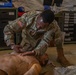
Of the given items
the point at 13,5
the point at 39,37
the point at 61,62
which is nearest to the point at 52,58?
the point at 61,62

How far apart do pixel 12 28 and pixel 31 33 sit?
0.24m

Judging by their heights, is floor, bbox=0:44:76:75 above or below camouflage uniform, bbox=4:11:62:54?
below

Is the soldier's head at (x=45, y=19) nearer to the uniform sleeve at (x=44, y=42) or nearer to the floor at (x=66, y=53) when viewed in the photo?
the uniform sleeve at (x=44, y=42)

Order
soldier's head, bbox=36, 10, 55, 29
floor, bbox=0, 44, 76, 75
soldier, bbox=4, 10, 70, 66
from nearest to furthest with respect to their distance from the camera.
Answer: soldier's head, bbox=36, 10, 55, 29, soldier, bbox=4, 10, 70, 66, floor, bbox=0, 44, 76, 75

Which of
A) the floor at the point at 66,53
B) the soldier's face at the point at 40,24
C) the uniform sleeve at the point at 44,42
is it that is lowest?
the floor at the point at 66,53

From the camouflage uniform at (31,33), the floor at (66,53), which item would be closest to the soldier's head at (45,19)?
the camouflage uniform at (31,33)

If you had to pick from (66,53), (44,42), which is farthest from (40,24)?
(66,53)

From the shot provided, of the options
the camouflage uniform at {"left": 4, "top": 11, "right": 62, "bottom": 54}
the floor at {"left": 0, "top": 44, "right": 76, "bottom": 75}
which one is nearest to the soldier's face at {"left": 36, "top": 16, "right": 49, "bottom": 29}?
the camouflage uniform at {"left": 4, "top": 11, "right": 62, "bottom": 54}

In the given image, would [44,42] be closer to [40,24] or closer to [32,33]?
[32,33]

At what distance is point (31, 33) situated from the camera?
2463mm

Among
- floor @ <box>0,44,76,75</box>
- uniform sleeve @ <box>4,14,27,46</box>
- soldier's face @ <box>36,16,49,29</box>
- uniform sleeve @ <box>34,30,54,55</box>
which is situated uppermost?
soldier's face @ <box>36,16,49,29</box>

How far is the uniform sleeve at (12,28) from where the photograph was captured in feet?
7.62

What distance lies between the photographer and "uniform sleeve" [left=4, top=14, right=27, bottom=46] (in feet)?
7.62

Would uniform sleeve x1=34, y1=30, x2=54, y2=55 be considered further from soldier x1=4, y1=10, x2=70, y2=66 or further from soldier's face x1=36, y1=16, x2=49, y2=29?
soldier's face x1=36, y1=16, x2=49, y2=29
